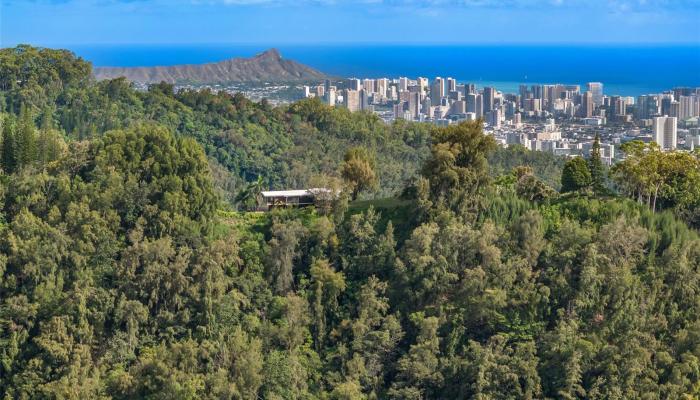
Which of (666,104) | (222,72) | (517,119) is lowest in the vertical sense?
(517,119)

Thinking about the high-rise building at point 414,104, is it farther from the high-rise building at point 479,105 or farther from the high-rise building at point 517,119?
the high-rise building at point 517,119

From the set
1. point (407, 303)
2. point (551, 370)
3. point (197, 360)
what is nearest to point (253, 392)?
point (197, 360)

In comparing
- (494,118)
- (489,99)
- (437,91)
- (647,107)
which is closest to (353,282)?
(494,118)

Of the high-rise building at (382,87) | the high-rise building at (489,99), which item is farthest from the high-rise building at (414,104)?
the high-rise building at (489,99)

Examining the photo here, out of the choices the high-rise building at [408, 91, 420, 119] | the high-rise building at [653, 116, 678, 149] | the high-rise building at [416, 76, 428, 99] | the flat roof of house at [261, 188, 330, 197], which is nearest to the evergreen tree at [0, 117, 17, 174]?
the flat roof of house at [261, 188, 330, 197]

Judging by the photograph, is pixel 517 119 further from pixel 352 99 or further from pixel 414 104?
pixel 352 99

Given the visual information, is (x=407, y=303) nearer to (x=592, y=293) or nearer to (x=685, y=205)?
(x=592, y=293)

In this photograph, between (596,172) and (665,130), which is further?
(665,130)
